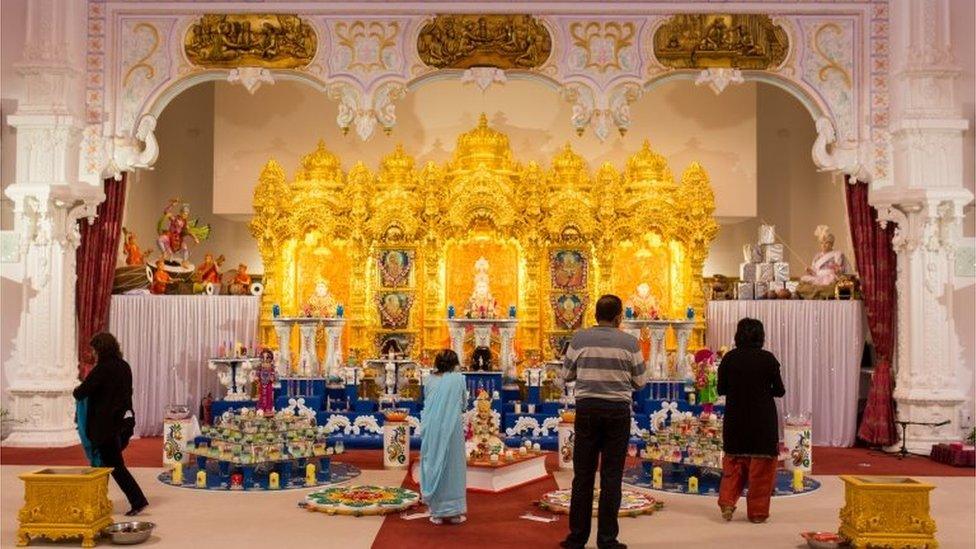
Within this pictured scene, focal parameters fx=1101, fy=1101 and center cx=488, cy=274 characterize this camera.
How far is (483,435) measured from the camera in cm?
Answer: 963

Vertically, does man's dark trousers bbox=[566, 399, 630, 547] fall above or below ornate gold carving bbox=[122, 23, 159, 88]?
below

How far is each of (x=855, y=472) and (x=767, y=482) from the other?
127 inches

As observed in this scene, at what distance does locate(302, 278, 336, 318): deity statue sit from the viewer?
13.7m

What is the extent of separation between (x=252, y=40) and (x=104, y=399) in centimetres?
629

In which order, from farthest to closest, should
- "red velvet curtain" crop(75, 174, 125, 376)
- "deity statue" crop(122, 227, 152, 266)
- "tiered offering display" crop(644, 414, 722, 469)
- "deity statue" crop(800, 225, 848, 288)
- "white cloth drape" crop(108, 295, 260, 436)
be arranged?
1. "deity statue" crop(122, 227, 152, 266)
2. "deity statue" crop(800, 225, 848, 288)
3. "white cloth drape" crop(108, 295, 260, 436)
4. "red velvet curtain" crop(75, 174, 125, 376)
5. "tiered offering display" crop(644, 414, 722, 469)

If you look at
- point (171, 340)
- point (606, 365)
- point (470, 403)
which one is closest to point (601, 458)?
point (606, 365)

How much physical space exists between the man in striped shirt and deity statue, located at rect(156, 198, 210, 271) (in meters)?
8.48

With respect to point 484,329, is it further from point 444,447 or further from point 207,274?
point 444,447

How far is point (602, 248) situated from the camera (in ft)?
47.2

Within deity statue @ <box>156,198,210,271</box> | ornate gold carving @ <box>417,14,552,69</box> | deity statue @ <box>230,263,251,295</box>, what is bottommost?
deity statue @ <box>230,263,251,295</box>

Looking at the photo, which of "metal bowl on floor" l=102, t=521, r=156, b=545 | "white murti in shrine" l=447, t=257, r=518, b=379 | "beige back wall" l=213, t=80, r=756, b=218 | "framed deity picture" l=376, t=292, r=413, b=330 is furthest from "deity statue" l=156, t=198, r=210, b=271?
"metal bowl on floor" l=102, t=521, r=156, b=545

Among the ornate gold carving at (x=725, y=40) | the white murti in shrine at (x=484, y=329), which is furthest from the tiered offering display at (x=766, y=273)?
the white murti in shrine at (x=484, y=329)

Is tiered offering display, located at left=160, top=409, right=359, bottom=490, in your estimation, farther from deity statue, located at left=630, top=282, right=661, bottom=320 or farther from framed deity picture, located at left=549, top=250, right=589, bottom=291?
framed deity picture, located at left=549, top=250, right=589, bottom=291

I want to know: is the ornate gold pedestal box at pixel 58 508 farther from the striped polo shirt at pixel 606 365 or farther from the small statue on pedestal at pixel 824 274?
the small statue on pedestal at pixel 824 274
